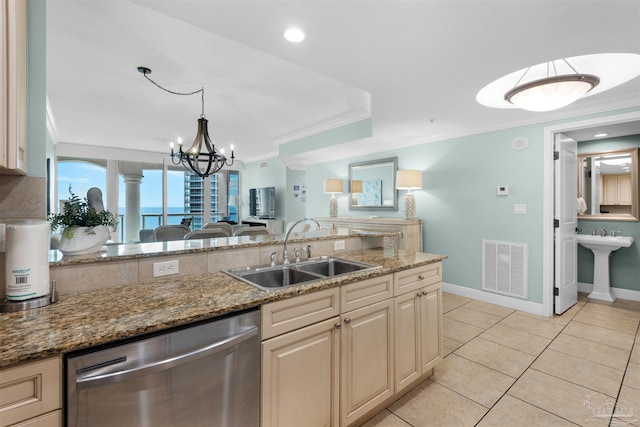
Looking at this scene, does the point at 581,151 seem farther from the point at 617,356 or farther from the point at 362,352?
the point at 362,352

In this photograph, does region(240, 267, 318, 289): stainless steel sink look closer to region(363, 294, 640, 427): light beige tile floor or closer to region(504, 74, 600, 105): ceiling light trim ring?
region(363, 294, 640, 427): light beige tile floor

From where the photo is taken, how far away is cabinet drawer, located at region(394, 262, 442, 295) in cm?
185

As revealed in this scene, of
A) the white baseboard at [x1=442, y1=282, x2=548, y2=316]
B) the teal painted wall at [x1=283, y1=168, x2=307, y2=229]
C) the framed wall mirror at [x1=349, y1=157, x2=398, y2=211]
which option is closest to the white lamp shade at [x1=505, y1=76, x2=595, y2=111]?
the white baseboard at [x1=442, y1=282, x2=548, y2=316]

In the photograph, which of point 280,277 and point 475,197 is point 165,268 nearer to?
point 280,277

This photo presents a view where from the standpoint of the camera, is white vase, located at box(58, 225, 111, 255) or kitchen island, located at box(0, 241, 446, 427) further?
white vase, located at box(58, 225, 111, 255)

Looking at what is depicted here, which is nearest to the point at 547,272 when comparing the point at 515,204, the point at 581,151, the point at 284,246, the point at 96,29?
the point at 515,204

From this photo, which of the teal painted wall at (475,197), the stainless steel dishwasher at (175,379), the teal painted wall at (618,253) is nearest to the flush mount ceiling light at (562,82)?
the teal painted wall at (475,197)

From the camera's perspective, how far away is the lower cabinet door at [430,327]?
6.56 feet

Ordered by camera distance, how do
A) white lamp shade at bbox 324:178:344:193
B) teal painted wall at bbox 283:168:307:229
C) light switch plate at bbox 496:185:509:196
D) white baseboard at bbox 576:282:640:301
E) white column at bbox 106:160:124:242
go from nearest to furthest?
light switch plate at bbox 496:185:509:196 → white baseboard at bbox 576:282:640:301 → white lamp shade at bbox 324:178:344:193 → white column at bbox 106:160:124:242 → teal painted wall at bbox 283:168:307:229

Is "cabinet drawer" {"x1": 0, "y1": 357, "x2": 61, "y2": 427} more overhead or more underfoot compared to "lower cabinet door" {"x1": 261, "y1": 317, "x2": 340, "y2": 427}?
more overhead

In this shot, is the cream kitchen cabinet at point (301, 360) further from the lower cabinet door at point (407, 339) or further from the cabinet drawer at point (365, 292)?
the lower cabinet door at point (407, 339)

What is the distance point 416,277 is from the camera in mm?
1961

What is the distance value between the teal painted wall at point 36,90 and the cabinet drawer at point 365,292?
1515mm

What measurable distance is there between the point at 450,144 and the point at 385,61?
7.72 ft
